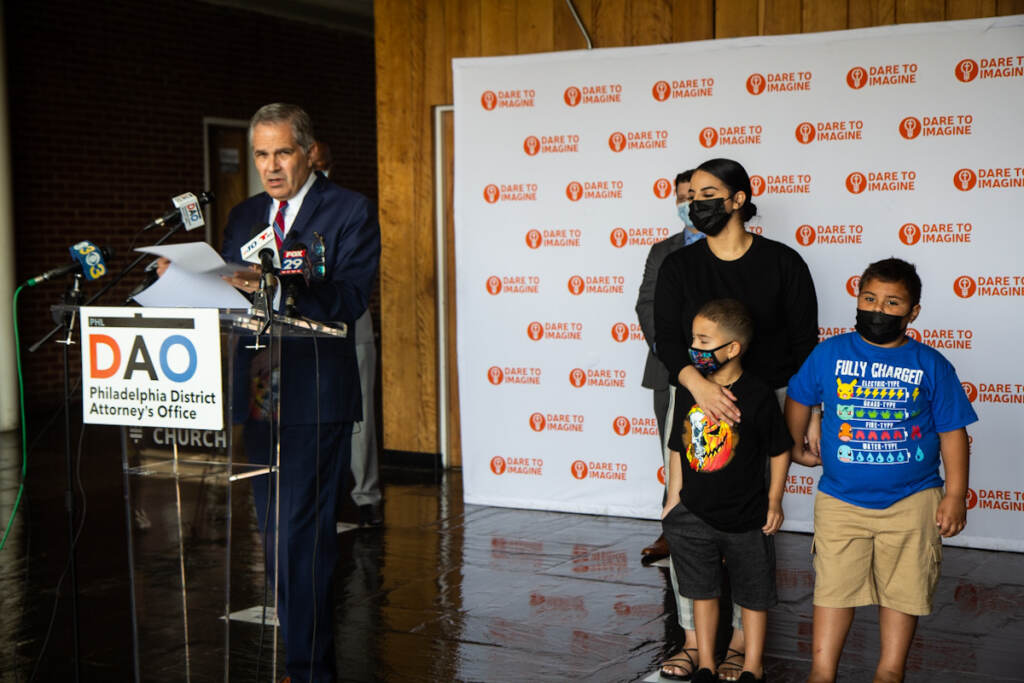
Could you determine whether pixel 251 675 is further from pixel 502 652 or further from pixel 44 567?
pixel 44 567

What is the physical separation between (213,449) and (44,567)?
2910 mm

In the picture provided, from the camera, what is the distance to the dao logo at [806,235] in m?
5.99

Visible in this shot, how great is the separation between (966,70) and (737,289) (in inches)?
103


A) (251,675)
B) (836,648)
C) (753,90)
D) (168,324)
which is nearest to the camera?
(168,324)

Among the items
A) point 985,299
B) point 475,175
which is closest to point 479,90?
point 475,175

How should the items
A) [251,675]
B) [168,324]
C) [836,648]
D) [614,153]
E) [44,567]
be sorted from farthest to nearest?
[614,153] < [44,567] < [251,675] < [836,648] < [168,324]

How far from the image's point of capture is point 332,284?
3.38 meters

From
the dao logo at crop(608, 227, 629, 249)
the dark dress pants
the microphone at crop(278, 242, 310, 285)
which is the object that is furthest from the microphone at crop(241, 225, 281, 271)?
the dao logo at crop(608, 227, 629, 249)

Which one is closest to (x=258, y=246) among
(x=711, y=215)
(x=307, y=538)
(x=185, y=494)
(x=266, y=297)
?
(x=266, y=297)

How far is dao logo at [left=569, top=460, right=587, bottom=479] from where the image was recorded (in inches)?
261

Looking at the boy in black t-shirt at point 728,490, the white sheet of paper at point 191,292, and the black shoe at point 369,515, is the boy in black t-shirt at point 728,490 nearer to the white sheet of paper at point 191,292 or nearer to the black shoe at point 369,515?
the white sheet of paper at point 191,292

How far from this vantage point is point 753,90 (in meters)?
6.11

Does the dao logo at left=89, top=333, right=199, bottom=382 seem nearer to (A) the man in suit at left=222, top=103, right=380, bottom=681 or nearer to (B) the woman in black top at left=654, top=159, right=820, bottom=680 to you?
(A) the man in suit at left=222, top=103, right=380, bottom=681

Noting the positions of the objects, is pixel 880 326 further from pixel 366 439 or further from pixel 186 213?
pixel 366 439
